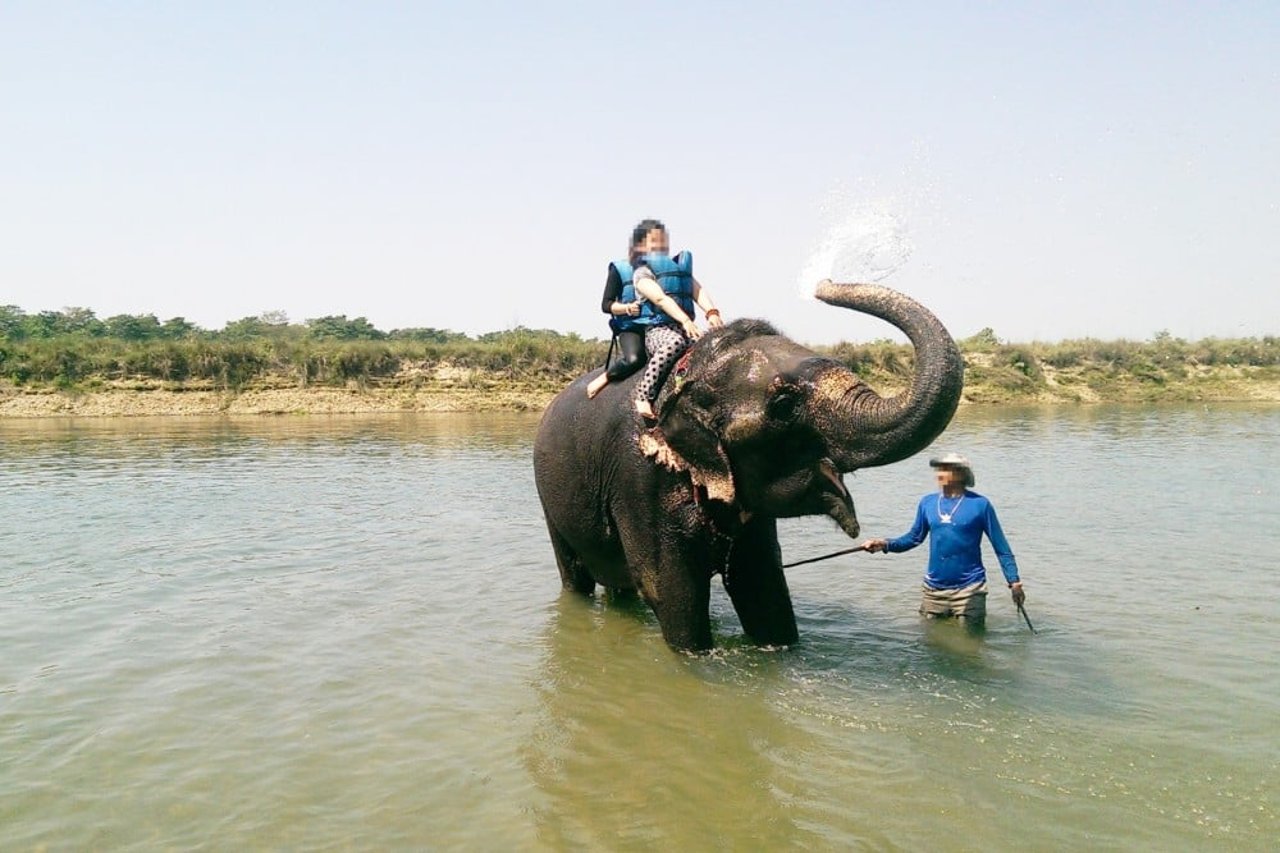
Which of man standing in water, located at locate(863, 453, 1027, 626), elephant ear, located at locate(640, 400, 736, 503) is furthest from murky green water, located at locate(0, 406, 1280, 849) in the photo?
elephant ear, located at locate(640, 400, 736, 503)

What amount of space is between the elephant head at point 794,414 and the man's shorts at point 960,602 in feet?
8.09

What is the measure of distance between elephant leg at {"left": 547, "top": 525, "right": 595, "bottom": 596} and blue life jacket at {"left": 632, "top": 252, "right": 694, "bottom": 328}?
2660 mm

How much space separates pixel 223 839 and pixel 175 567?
271 inches

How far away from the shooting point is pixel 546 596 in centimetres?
962

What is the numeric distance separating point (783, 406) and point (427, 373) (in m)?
39.9

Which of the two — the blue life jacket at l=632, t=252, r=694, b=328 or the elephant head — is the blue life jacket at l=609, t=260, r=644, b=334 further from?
the elephant head

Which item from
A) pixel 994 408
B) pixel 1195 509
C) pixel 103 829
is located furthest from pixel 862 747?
pixel 994 408

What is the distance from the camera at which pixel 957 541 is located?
7883 millimetres

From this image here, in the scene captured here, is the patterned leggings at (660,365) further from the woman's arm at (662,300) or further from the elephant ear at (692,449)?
the elephant ear at (692,449)

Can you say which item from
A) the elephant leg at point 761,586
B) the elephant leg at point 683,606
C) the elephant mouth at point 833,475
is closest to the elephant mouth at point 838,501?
the elephant mouth at point 833,475

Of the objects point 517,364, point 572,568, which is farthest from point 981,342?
point 572,568

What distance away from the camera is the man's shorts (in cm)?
796

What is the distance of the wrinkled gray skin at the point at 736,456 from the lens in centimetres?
535

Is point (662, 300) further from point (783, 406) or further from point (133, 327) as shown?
point (133, 327)
